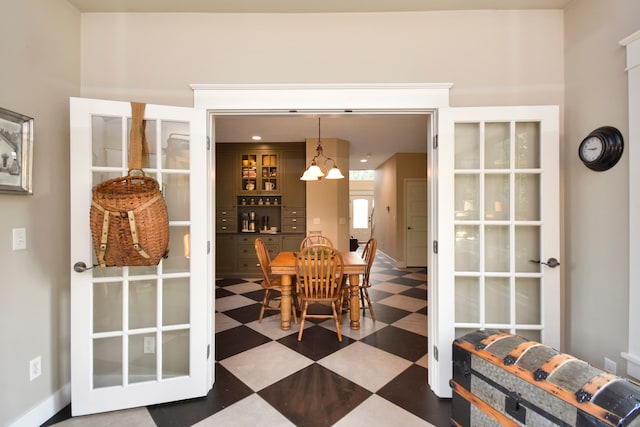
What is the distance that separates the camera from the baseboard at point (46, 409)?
1.53 m

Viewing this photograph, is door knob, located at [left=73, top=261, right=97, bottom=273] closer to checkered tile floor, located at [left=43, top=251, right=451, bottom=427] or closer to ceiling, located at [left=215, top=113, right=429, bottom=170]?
checkered tile floor, located at [left=43, top=251, right=451, bottom=427]

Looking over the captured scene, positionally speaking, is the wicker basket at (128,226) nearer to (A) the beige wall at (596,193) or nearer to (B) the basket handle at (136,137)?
(B) the basket handle at (136,137)

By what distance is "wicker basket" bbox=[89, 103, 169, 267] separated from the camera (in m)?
1.47

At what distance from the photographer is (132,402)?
1.74 metres

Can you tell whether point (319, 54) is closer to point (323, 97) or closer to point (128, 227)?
point (323, 97)

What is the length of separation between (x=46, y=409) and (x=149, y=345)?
0.63 metres

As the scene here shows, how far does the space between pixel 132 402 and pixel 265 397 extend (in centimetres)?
85

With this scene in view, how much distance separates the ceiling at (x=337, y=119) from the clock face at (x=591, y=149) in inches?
39.5

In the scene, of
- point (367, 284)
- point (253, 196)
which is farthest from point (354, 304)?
point (253, 196)

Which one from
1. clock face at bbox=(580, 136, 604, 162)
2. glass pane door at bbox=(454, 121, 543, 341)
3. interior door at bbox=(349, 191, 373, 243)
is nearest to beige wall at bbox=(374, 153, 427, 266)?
interior door at bbox=(349, 191, 373, 243)

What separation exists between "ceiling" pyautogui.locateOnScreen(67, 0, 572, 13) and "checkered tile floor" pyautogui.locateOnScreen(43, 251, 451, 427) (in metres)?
2.71

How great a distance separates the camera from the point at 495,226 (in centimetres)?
191

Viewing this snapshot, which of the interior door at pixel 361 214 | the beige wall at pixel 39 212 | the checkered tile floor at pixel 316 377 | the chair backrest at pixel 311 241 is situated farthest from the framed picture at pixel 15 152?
the interior door at pixel 361 214

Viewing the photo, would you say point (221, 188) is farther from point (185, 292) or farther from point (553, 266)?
point (553, 266)
